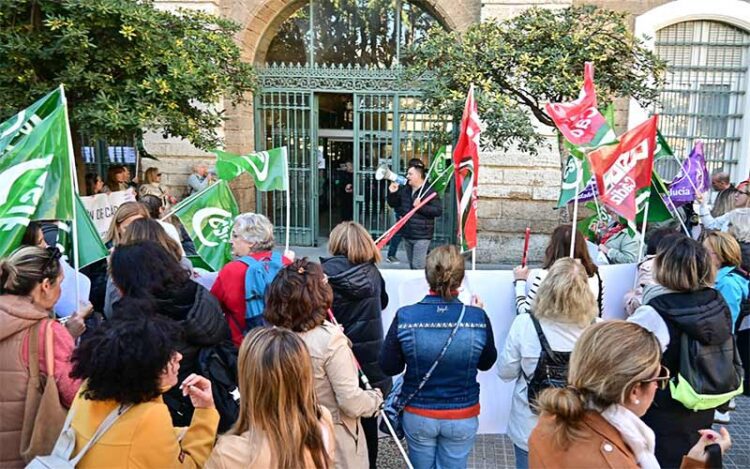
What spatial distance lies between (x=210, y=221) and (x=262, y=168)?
631 mm

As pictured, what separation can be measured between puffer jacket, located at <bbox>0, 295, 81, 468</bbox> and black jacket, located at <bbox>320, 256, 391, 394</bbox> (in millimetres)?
1572

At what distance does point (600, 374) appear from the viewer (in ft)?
6.01

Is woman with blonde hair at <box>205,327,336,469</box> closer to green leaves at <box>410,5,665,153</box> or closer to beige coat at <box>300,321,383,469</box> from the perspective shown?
beige coat at <box>300,321,383,469</box>

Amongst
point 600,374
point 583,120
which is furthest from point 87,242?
point 583,120

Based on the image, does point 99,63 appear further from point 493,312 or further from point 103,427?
point 103,427

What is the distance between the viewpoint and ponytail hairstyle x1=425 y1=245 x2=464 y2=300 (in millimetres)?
2943

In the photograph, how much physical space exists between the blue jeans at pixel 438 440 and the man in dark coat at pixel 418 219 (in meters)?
4.54

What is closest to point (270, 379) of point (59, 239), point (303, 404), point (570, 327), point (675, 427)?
point (303, 404)

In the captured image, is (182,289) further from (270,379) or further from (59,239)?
(59,239)

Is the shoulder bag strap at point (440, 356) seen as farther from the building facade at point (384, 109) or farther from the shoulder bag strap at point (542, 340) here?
the building facade at point (384, 109)

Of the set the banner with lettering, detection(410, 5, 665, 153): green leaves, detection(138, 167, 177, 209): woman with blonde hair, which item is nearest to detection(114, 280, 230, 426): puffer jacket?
the banner with lettering

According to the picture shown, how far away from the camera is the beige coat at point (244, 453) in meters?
1.76

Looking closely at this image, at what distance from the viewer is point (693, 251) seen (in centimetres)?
300

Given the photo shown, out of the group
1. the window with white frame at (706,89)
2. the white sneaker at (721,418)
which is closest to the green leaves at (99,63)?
the white sneaker at (721,418)
